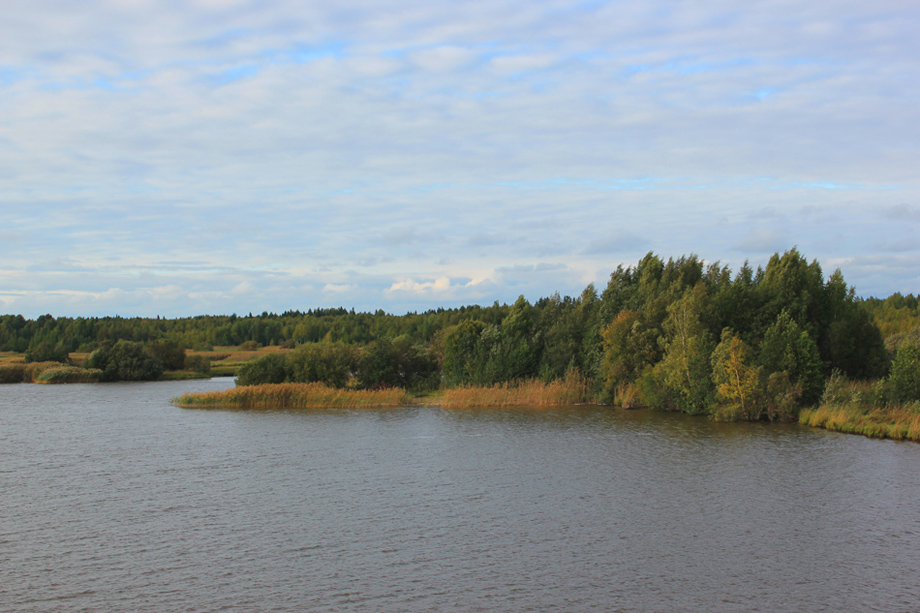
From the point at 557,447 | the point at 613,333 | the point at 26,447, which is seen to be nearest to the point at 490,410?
the point at 613,333

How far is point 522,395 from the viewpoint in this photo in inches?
2062

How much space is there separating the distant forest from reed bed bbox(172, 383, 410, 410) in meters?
4.43

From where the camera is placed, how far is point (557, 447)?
32.6 metres

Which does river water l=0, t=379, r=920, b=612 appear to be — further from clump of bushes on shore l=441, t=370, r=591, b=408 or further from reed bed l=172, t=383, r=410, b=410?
clump of bushes on shore l=441, t=370, r=591, b=408

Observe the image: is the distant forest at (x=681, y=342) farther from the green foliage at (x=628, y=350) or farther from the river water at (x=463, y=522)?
the river water at (x=463, y=522)

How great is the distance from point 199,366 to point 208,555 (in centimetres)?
8921

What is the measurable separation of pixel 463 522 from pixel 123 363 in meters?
79.8

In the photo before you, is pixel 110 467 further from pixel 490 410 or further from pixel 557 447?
pixel 490 410

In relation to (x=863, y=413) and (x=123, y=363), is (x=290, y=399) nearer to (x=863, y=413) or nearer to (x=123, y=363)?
(x=863, y=413)

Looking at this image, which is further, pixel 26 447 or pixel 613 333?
pixel 613 333

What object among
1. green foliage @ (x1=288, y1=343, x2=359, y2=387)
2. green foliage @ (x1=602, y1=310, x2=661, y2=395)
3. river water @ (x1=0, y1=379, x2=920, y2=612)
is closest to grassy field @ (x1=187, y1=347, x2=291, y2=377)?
green foliage @ (x1=288, y1=343, x2=359, y2=387)

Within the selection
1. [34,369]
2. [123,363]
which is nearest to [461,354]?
[123,363]

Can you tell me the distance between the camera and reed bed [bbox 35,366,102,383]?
83562mm

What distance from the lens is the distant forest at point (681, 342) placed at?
41031mm
